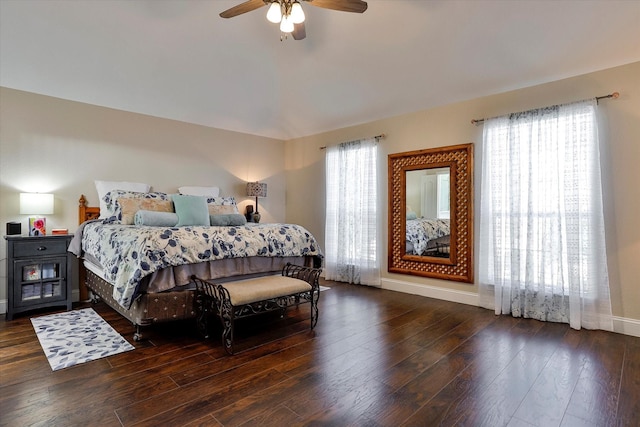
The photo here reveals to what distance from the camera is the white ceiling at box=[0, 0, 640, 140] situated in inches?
117

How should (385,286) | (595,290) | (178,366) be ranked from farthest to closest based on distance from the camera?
(385,286) < (595,290) < (178,366)

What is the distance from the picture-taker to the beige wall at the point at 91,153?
363cm

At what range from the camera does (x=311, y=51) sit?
13.4ft

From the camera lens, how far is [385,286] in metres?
4.77

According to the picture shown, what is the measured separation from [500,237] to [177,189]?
4201 mm

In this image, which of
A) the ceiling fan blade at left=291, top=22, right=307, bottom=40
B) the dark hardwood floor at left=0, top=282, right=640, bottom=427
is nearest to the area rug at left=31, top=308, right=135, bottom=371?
the dark hardwood floor at left=0, top=282, right=640, bottom=427

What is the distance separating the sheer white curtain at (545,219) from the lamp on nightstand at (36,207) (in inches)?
186

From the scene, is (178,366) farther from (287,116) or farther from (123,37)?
(287,116)

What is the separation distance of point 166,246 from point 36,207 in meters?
2.01

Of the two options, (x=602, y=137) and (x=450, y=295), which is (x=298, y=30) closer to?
(x=602, y=137)

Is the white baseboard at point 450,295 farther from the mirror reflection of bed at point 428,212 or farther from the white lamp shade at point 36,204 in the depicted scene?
the white lamp shade at point 36,204

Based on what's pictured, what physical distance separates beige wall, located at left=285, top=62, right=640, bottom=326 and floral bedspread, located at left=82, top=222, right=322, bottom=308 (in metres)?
1.99

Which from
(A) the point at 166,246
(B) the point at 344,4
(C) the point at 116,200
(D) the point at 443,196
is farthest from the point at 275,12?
(D) the point at 443,196

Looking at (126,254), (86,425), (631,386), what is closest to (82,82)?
(126,254)
